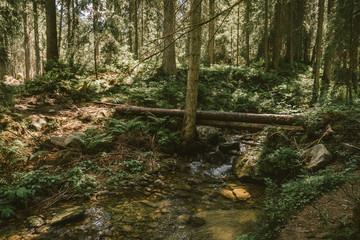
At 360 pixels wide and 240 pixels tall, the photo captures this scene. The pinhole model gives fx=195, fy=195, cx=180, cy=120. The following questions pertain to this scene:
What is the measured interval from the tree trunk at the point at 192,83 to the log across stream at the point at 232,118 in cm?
121

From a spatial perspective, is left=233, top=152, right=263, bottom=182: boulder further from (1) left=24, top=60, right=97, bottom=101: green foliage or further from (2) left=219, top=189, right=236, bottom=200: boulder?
(1) left=24, top=60, right=97, bottom=101: green foliage

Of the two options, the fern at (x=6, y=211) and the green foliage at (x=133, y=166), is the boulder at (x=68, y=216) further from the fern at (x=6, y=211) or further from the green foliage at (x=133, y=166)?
the green foliage at (x=133, y=166)

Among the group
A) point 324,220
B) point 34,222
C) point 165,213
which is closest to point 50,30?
point 34,222

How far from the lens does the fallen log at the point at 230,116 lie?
731 cm

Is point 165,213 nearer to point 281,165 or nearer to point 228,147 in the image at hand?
point 281,165

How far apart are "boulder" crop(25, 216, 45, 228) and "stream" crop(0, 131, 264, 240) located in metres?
0.07

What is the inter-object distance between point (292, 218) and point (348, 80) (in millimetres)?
3053

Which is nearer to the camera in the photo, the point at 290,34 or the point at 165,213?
the point at 165,213

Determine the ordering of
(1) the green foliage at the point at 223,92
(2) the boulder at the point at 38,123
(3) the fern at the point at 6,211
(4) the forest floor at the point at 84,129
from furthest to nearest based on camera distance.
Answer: (1) the green foliage at the point at 223,92 → (2) the boulder at the point at 38,123 → (3) the fern at the point at 6,211 → (4) the forest floor at the point at 84,129

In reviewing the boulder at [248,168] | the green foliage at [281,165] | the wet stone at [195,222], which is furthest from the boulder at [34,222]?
the green foliage at [281,165]

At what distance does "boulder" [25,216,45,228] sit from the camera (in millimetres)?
3545

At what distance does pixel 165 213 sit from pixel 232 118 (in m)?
5.17

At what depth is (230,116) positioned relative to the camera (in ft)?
27.0

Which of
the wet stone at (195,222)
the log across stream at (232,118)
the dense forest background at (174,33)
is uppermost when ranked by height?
the dense forest background at (174,33)
